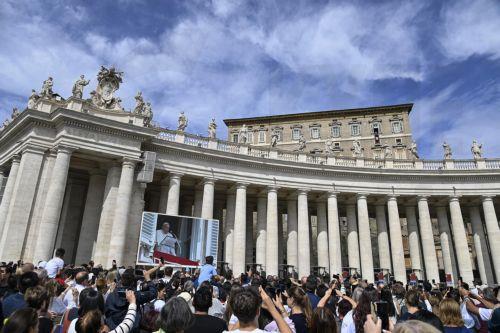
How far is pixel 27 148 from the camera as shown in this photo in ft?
82.7

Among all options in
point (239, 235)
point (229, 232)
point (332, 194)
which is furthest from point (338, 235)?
A: point (229, 232)

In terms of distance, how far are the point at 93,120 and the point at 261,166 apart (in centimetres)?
1536

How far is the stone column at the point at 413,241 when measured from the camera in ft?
Result: 117

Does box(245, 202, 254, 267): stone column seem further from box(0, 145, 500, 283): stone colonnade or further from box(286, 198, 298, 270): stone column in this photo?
box(286, 198, 298, 270): stone column

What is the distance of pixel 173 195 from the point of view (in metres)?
29.6

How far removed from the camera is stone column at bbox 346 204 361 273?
34.8 m

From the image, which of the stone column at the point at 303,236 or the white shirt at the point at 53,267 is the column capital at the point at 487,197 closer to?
the stone column at the point at 303,236

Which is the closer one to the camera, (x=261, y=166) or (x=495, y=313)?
(x=495, y=313)

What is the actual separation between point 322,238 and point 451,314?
30.4 m

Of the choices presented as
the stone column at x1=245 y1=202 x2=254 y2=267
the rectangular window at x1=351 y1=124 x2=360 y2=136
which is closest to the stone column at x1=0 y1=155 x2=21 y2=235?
the stone column at x1=245 y1=202 x2=254 y2=267

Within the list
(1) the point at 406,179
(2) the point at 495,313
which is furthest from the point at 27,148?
(1) the point at 406,179

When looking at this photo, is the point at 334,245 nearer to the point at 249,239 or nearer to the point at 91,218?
the point at 249,239

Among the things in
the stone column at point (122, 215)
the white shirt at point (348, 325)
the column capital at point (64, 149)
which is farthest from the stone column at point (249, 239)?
the white shirt at point (348, 325)

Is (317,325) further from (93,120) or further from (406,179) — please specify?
(406,179)
